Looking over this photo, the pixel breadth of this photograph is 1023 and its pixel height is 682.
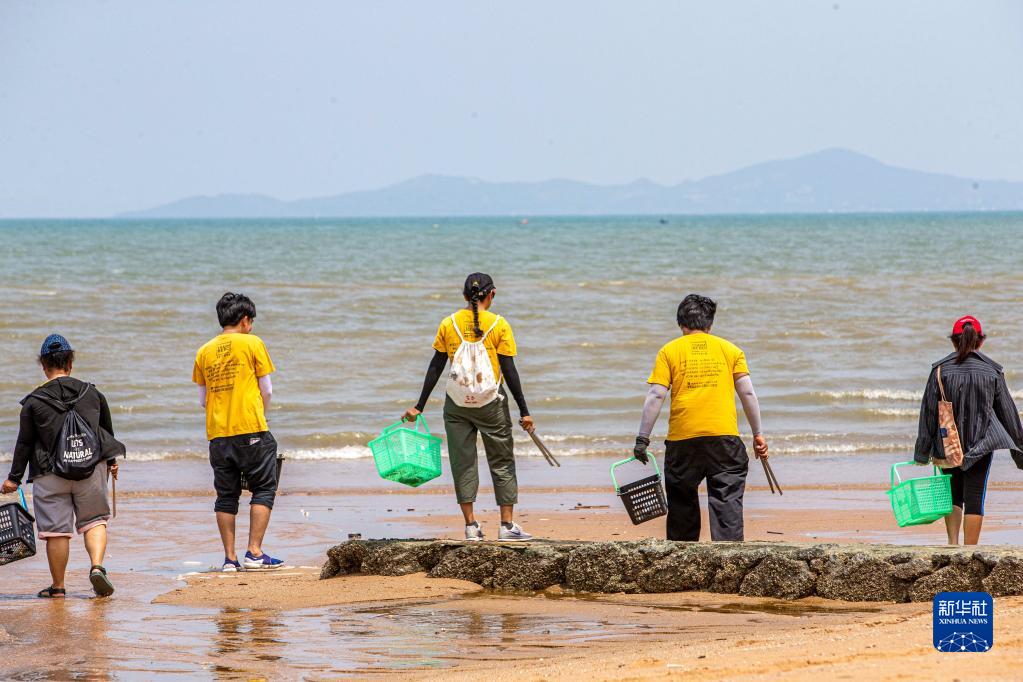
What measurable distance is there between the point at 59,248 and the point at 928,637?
68691 mm

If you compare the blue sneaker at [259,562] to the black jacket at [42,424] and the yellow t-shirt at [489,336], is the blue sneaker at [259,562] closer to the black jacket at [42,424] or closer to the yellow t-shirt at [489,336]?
the black jacket at [42,424]

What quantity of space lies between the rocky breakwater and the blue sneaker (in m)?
0.58

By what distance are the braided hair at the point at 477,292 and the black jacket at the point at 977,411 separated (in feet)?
7.97

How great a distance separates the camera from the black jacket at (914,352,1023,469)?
6918 millimetres

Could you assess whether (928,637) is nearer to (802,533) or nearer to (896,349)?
(802,533)

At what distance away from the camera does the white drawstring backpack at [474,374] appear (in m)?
7.16

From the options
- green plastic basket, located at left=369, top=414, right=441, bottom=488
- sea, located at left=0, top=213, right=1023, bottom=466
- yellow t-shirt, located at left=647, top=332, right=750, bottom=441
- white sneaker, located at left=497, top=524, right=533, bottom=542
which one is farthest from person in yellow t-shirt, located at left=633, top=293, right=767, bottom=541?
sea, located at left=0, top=213, right=1023, bottom=466

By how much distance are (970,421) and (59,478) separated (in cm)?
486

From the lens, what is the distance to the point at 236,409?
7398 millimetres

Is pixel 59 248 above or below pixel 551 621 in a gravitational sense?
above

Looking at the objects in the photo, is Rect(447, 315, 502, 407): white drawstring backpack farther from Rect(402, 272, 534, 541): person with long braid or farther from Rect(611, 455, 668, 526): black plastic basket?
Rect(611, 455, 668, 526): black plastic basket

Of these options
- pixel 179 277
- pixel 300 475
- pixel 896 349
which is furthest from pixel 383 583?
pixel 179 277

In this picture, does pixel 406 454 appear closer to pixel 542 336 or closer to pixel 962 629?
pixel 962 629

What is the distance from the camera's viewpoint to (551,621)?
6.13 meters
